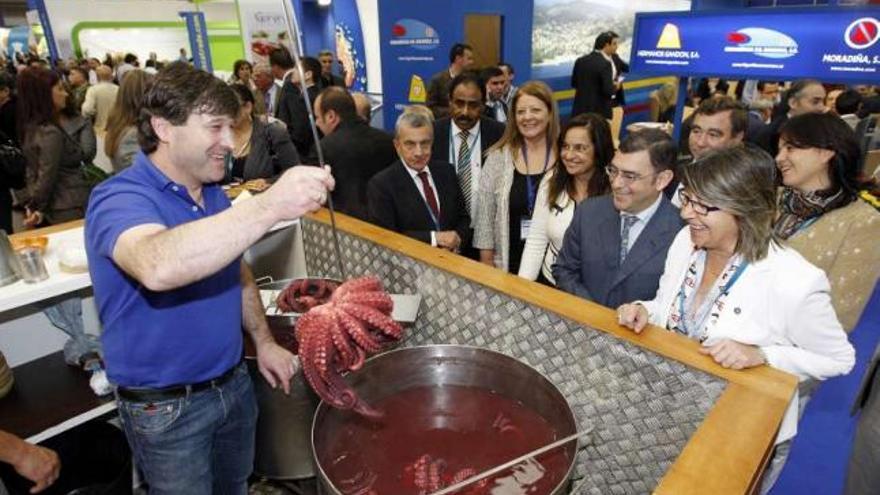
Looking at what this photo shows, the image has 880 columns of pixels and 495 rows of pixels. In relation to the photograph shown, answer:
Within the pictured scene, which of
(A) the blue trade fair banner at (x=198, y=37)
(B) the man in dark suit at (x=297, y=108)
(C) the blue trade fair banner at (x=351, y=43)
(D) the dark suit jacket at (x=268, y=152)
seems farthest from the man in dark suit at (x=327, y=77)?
(A) the blue trade fair banner at (x=198, y=37)

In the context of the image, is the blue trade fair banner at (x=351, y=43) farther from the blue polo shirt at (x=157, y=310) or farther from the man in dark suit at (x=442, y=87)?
the blue polo shirt at (x=157, y=310)

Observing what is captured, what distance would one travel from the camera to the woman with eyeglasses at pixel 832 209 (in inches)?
74.9

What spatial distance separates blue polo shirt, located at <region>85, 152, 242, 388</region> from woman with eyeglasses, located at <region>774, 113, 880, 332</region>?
6.61 ft

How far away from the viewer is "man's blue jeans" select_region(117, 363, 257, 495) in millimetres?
1380

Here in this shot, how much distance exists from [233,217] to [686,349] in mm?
961

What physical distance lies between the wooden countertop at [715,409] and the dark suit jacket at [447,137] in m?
1.77

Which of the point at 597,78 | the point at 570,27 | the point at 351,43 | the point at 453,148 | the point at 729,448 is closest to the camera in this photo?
the point at 729,448

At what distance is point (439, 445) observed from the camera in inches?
43.3

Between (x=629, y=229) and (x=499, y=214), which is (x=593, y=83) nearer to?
(x=499, y=214)

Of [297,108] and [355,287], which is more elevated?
[355,287]

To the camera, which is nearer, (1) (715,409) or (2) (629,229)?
(1) (715,409)

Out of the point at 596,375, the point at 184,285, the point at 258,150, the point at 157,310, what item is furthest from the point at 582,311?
the point at 258,150

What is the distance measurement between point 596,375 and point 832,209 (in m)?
1.38

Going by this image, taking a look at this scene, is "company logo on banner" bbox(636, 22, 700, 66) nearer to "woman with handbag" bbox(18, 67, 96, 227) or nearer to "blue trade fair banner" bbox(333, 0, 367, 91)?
"woman with handbag" bbox(18, 67, 96, 227)
